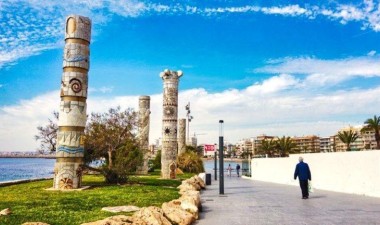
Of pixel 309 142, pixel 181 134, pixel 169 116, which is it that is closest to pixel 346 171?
pixel 169 116

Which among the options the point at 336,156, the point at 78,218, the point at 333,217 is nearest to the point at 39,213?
the point at 78,218

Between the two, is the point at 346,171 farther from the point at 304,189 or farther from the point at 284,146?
the point at 284,146

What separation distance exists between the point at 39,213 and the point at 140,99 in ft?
76.3

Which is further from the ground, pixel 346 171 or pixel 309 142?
pixel 309 142

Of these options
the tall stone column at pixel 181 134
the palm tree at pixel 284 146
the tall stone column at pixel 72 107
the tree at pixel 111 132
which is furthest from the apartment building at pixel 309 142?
the tall stone column at pixel 72 107

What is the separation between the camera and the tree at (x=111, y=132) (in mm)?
19719

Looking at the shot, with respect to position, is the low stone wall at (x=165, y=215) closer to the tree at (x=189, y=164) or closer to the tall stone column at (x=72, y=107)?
the tall stone column at (x=72, y=107)

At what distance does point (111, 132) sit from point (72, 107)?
3.59 meters

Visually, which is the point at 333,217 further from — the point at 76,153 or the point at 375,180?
the point at 76,153

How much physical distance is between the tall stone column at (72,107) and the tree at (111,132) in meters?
2.88

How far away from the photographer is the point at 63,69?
55.6 feet

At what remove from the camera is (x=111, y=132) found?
64.6 feet

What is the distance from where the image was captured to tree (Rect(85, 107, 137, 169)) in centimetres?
1972

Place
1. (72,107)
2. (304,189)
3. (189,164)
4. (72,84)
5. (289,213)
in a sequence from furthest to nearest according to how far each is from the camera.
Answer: (189,164) < (72,84) < (72,107) < (304,189) < (289,213)
